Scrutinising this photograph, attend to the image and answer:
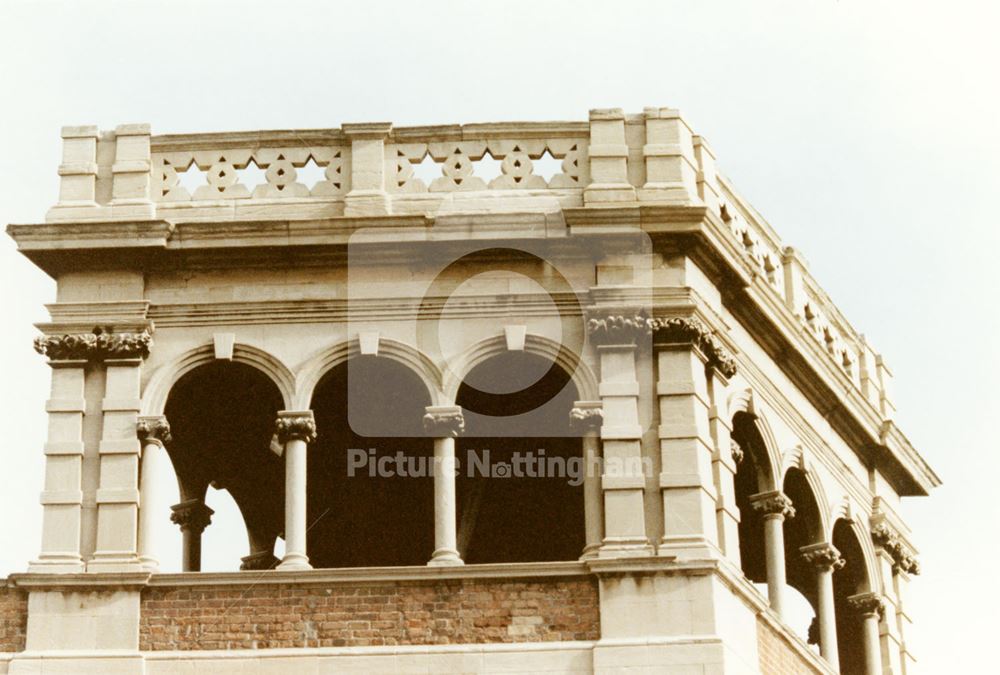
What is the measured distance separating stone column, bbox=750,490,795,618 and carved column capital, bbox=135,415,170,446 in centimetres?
763

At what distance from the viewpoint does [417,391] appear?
125ft

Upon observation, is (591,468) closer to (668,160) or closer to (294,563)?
(294,563)

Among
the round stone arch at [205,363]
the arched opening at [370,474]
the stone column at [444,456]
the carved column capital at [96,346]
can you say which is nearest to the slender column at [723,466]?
the stone column at [444,456]

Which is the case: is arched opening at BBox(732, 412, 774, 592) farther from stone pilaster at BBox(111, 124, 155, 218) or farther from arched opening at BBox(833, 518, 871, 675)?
stone pilaster at BBox(111, 124, 155, 218)

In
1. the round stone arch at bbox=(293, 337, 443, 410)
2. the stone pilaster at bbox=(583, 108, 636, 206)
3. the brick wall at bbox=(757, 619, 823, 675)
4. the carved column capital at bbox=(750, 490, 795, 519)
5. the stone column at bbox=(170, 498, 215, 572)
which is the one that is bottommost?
the brick wall at bbox=(757, 619, 823, 675)

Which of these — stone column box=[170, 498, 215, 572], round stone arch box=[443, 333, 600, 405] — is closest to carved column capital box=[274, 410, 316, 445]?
round stone arch box=[443, 333, 600, 405]

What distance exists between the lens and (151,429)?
36.6 m

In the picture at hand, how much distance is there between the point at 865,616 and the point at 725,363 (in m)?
6.06

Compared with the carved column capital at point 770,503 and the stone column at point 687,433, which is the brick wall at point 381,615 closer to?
the stone column at point 687,433

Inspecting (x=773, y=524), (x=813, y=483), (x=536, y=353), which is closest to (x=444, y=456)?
(x=536, y=353)

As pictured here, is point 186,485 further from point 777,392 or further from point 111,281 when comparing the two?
point 777,392

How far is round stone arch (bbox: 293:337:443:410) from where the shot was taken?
121ft

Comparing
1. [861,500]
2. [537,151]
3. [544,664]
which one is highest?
[537,151]

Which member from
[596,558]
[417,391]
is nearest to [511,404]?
[417,391]
